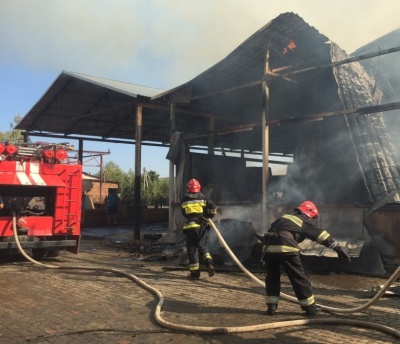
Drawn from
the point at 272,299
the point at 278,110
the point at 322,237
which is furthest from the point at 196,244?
the point at 278,110

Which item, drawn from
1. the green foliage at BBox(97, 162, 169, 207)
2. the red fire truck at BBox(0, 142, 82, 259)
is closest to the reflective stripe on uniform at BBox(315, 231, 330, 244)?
the red fire truck at BBox(0, 142, 82, 259)

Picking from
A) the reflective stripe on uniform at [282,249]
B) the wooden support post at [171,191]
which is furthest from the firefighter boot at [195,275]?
the wooden support post at [171,191]

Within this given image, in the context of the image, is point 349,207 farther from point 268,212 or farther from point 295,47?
point 295,47

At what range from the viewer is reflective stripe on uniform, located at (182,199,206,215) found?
23.6 feet

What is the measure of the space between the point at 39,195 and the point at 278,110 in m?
7.68

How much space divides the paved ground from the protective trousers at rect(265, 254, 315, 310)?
0.65 ft

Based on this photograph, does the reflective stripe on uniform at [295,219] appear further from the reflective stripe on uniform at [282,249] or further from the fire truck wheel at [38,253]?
the fire truck wheel at [38,253]

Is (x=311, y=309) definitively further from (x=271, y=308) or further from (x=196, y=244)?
(x=196, y=244)

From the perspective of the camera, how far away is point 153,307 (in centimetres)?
514

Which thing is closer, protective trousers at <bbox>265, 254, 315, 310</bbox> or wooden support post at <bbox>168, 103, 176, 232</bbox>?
protective trousers at <bbox>265, 254, 315, 310</bbox>

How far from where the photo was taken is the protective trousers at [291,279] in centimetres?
474

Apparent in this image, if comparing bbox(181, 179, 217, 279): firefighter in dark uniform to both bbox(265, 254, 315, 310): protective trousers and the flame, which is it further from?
the flame

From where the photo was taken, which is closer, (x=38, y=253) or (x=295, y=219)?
(x=295, y=219)

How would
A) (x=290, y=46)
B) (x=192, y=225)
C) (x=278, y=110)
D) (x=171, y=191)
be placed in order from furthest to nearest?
(x=278, y=110) → (x=171, y=191) → (x=290, y=46) → (x=192, y=225)
